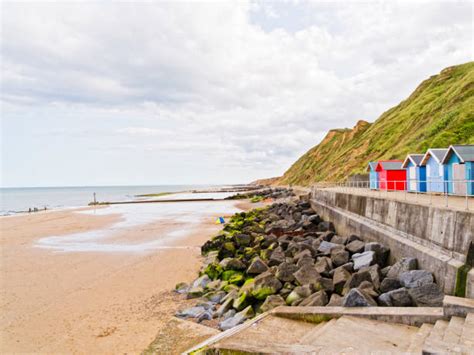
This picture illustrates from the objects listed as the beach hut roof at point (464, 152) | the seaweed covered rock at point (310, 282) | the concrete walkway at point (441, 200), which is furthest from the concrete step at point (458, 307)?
the beach hut roof at point (464, 152)

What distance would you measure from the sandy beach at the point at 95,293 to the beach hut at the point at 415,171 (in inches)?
465

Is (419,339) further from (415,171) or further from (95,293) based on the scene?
(415,171)

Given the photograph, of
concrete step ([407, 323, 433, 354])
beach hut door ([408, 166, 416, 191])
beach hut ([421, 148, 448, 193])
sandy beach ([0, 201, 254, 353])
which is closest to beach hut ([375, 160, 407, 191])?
beach hut door ([408, 166, 416, 191])

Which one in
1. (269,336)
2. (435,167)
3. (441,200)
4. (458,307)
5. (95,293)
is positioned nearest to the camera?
(458,307)

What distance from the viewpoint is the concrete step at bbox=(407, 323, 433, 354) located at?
4041 mm

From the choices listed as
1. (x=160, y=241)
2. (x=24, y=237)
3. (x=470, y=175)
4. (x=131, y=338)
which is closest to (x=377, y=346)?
(x=131, y=338)

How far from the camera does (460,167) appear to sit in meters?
13.4

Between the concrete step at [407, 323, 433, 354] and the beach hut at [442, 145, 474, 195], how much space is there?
931 centimetres

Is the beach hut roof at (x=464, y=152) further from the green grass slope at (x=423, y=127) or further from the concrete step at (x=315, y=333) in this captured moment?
the green grass slope at (x=423, y=127)

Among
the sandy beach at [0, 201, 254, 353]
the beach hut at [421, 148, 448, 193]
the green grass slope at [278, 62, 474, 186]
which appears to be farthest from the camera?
the green grass slope at [278, 62, 474, 186]

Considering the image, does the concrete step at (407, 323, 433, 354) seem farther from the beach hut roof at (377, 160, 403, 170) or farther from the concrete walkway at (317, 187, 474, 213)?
the beach hut roof at (377, 160, 403, 170)

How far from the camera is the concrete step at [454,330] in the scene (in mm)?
3986

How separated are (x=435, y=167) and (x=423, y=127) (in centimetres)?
3172

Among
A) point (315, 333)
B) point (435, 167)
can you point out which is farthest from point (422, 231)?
point (435, 167)
